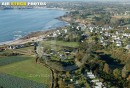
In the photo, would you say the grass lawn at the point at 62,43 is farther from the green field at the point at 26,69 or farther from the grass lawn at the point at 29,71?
the grass lawn at the point at 29,71

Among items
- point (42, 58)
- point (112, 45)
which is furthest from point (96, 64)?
point (112, 45)

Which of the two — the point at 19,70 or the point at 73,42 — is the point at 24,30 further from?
the point at 19,70

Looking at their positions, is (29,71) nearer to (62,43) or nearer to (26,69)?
(26,69)

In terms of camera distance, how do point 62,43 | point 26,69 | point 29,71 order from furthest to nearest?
point 62,43, point 26,69, point 29,71

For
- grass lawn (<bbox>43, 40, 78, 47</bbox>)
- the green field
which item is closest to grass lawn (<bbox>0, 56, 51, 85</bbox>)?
the green field

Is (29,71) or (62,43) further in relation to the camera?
(62,43)

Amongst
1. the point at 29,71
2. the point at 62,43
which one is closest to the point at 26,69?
the point at 29,71

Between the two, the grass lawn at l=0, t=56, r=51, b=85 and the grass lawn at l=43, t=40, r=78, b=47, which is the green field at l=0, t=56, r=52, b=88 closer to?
the grass lawn at l=0, t=56, r=51, b=85
